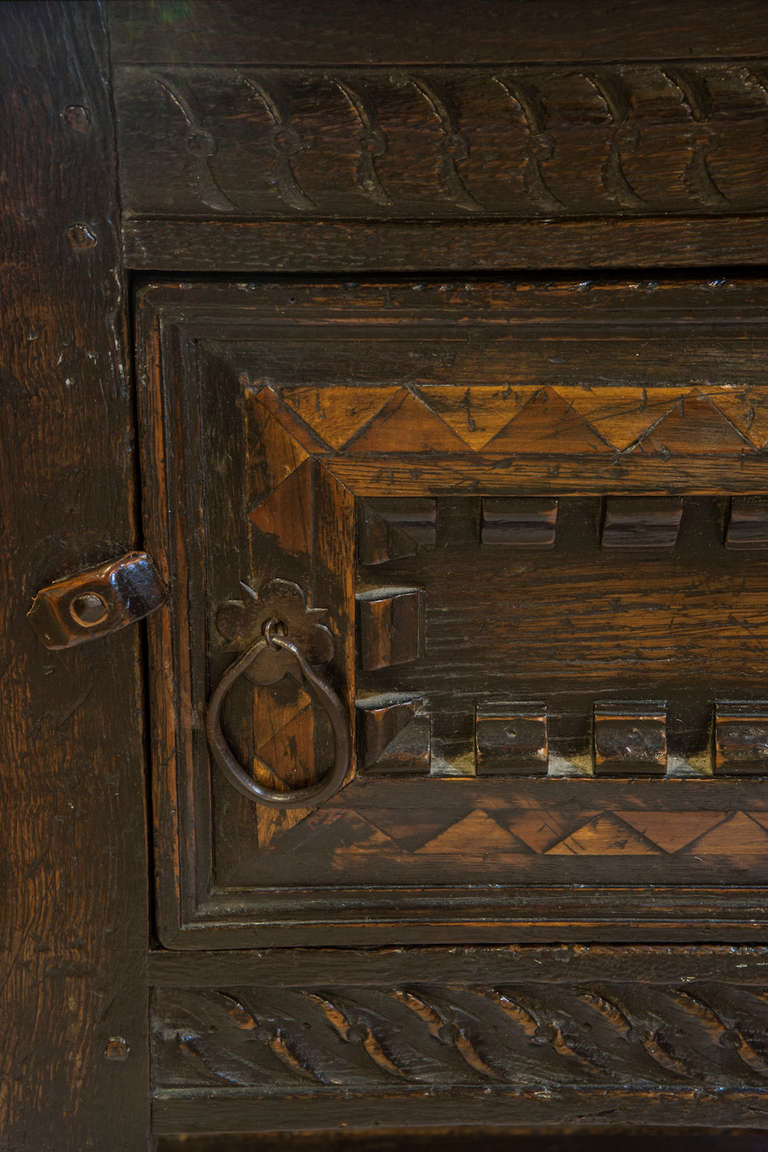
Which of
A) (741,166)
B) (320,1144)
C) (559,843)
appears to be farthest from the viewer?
(320,1144)

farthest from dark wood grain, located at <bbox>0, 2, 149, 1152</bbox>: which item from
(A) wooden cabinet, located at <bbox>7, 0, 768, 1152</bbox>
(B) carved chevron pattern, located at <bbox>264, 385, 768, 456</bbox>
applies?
(B) carved chevron pattern, located at <bbox>264, 385, 768, 456</bbox>

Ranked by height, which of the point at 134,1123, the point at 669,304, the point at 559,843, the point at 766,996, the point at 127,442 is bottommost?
the point at 134,1123

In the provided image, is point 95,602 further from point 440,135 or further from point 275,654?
point 440,135

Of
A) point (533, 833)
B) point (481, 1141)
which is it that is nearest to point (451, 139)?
point (533, 833)

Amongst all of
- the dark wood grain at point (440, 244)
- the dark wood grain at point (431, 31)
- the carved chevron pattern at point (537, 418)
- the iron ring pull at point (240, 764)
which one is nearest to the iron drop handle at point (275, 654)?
the iron ring pull at point (240, 764)

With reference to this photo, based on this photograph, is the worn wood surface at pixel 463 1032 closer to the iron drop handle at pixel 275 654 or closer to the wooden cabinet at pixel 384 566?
the wooden cabinet at pixel 384 566

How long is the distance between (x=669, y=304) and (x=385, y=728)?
0.37 m

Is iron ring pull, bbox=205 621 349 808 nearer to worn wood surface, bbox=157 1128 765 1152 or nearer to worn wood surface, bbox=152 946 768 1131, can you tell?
worn wood surface, bbox=152 946 768 1131

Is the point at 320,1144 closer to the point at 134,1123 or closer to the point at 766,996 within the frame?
the point at 134,1123

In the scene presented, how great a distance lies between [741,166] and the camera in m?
0.57


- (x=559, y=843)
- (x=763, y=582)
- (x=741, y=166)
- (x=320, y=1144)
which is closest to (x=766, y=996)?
(x=559, y=843)

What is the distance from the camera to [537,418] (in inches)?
24.5

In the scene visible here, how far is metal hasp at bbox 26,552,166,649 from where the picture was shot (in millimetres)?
628

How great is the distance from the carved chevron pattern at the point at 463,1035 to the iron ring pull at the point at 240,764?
17 centimetres
